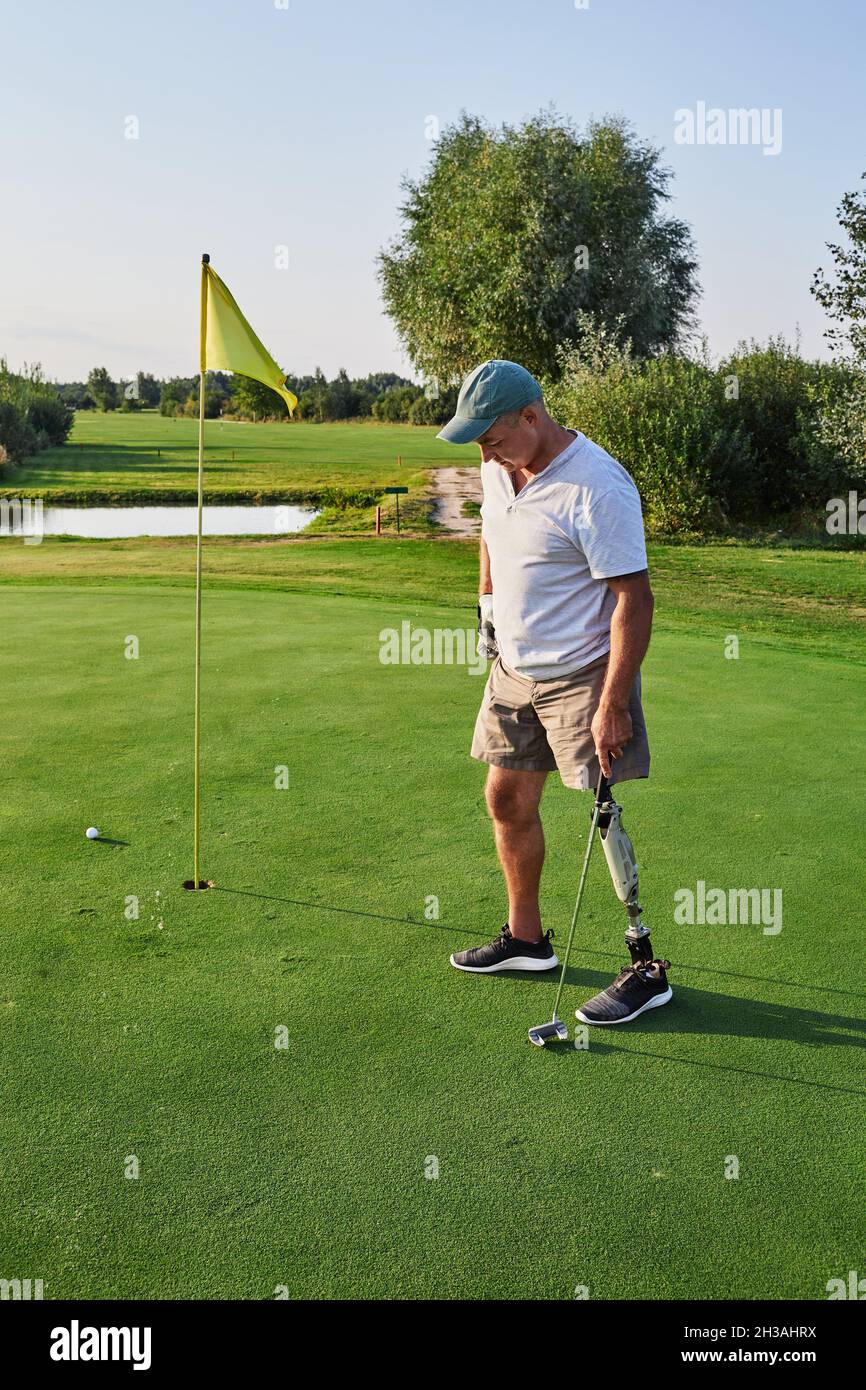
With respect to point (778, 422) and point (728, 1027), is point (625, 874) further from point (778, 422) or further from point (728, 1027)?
point (778, 422)

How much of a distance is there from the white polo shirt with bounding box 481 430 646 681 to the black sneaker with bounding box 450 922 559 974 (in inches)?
37.1

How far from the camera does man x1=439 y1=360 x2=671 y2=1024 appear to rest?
363 cm

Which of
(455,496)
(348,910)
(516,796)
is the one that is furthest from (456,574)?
(455,496)

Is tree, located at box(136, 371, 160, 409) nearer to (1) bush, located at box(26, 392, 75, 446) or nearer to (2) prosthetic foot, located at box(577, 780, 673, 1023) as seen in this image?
(1) bush, located at box(26, 392, 75, 446)

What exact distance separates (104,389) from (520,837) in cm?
10684

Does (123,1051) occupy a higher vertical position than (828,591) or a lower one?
lower

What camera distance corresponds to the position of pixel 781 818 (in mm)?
5445

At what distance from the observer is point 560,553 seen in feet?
12.4

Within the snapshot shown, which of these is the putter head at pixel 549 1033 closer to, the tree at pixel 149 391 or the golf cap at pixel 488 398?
the golf cap at pixel 488 398

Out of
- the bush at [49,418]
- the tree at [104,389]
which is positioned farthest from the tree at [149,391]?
the bush at [49,418]

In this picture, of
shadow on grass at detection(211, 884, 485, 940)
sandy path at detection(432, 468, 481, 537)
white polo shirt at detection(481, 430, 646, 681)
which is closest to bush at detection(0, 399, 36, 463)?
sandy path at detection(432, 468, 481, 537)

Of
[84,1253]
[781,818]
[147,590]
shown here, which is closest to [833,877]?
[781,818]

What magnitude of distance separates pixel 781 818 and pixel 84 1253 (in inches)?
146
